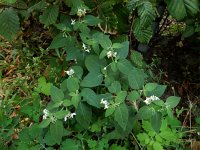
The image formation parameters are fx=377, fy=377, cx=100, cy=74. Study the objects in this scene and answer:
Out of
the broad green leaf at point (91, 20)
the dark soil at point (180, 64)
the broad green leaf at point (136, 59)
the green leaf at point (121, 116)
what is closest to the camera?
the green leaf at point (121, 116)

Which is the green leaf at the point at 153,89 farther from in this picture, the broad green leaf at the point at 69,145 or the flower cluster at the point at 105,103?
the broad green leaf at the point at 69,145

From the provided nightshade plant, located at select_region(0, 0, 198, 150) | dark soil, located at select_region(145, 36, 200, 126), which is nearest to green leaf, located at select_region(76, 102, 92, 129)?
nightshade plant, located at select_region(0, 0, 198, 150)

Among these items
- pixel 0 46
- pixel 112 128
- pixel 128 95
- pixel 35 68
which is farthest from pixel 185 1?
pixel 0 46

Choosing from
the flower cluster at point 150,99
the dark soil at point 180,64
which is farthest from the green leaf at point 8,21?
the dark soil at point 180,64

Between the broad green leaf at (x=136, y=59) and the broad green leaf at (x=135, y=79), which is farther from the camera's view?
the broad green leaf at (x=136, y=59)

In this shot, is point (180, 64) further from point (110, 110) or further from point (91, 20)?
point (110, 110)

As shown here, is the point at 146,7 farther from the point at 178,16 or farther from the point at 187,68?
the point at 187,68

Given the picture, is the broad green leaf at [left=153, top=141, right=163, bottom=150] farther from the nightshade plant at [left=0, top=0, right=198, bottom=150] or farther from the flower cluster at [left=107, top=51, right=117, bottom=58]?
the flower cluster at [left=107, top=51, right=117, bottom=58]
